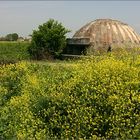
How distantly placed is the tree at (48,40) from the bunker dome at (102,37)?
137 cm

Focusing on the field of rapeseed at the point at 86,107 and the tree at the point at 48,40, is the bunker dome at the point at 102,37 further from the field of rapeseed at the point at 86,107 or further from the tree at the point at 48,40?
the field of rapeseed at the point at 86,107

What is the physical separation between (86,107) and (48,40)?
30.6 meters

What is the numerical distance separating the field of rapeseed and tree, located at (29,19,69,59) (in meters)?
28.7

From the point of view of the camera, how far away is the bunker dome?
128 ft

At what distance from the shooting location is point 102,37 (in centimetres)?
3953

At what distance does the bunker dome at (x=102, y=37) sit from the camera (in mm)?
38875

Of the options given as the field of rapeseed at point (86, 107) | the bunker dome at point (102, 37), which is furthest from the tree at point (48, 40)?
the field of rapeseed at point (86, 107)

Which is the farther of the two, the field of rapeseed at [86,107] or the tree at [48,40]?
the tree at [48,40]

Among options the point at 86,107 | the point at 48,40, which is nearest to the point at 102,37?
the point at 48,40

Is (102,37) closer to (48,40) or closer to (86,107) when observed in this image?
(48,40)

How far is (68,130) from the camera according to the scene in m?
8.44

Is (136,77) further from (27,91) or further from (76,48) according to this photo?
(76,48)

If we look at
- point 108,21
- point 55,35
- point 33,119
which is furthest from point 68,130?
point 108,21

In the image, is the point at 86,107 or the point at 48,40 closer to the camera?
the point at 86,107
